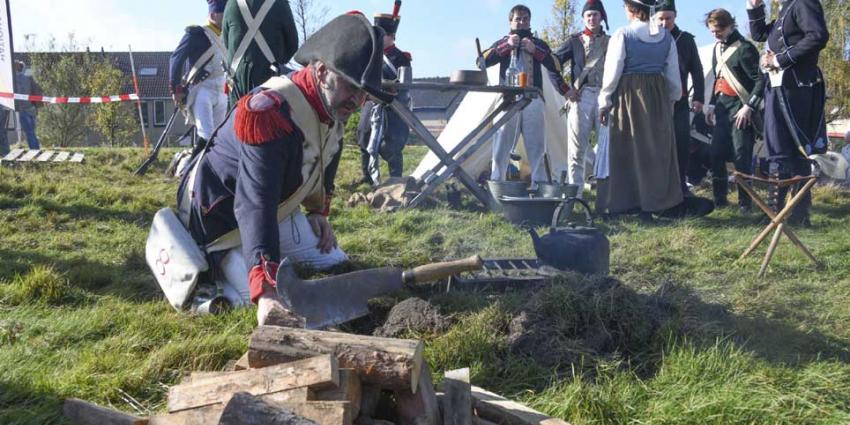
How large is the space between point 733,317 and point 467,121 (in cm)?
531

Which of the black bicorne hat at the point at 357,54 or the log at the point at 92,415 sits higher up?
the black bicorne hat at the point at 357,54

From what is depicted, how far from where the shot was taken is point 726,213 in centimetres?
657

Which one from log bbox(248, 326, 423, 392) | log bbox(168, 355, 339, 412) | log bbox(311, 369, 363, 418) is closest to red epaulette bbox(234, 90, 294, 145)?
log bbox(248, 326, 423, 392)

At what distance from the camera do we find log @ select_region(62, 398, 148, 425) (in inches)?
86.2

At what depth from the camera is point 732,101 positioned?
6969mm

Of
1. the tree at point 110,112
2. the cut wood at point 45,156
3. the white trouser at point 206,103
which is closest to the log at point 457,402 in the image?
the white trouser at point 206,103

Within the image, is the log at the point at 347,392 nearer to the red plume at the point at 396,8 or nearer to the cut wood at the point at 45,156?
the red plume at the point at 396,8

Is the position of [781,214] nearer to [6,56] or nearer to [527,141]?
[527,141]

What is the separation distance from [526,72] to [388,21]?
1.76m

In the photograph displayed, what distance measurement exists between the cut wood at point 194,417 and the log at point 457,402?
2.15 ft

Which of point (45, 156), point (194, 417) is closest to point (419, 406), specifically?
point (194, 417)

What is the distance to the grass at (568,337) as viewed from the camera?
2.46 meters

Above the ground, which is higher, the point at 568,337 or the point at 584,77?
the point at 584,77

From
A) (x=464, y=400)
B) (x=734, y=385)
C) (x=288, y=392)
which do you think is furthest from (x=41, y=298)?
(x=734, y=385)
